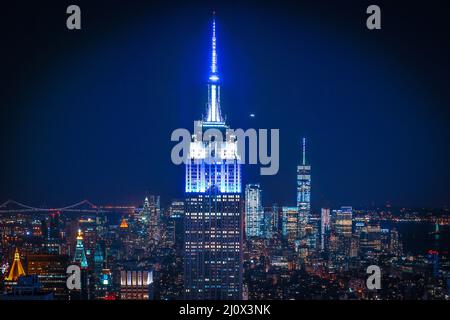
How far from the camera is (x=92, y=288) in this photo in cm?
536

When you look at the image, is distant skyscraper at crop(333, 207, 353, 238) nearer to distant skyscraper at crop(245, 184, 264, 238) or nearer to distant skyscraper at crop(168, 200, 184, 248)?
distant skyscraper at crop(245, 184, 264, 238)

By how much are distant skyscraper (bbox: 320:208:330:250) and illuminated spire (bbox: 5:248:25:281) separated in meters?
2.95

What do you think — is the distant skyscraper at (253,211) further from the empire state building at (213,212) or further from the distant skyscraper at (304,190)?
the distant skyscraper at (304,190)

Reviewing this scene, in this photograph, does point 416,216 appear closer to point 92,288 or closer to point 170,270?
point 170,270

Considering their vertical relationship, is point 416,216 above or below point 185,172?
below

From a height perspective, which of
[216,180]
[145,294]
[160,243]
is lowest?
[145,294]

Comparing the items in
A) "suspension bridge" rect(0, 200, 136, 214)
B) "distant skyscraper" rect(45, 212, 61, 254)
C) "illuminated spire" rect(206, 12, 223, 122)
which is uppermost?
"illuminated spire" rect(206, 12, 223, 122)

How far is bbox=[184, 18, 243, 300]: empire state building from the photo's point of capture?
571cm

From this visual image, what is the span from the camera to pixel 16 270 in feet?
18.1

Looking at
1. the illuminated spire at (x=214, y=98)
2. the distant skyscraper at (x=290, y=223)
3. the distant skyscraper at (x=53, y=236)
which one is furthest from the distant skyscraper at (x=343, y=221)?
the distant skyscraper at (x=53, y=236)

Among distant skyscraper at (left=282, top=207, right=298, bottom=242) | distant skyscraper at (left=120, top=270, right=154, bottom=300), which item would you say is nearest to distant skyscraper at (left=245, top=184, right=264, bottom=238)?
distant skyscraper at (left=282, top=207, right=298, bottom=242)

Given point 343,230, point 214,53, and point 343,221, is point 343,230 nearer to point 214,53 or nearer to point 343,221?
point 343,221
